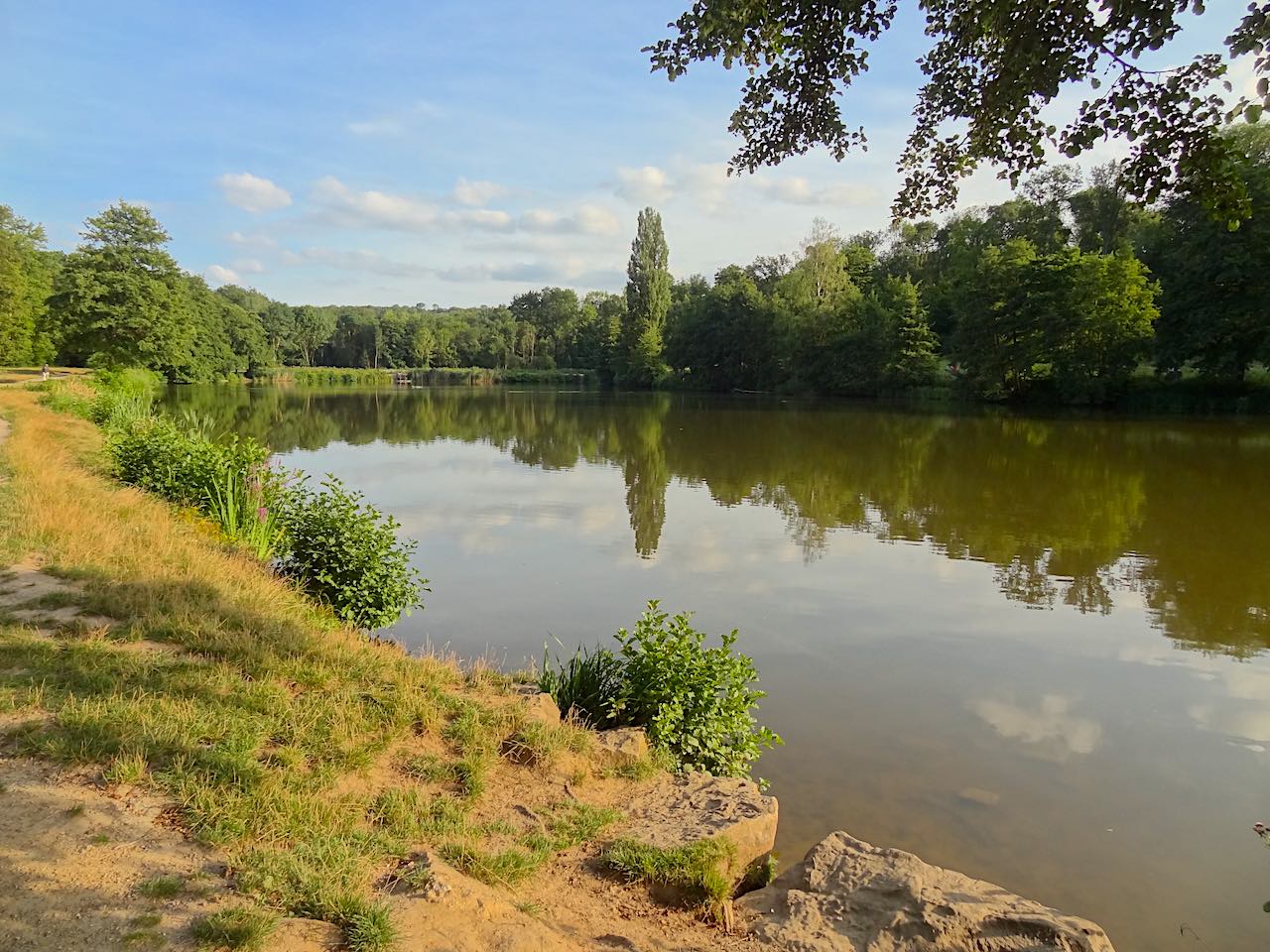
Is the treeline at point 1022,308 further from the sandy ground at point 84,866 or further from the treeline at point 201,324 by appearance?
the treeline at point 201,324

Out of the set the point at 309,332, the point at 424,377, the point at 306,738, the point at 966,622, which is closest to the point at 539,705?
the point at 306,738

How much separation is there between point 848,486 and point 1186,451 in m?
12.9

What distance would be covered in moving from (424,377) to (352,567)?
378ft

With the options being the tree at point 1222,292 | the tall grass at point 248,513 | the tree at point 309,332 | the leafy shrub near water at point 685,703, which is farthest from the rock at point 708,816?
the tree at point 309,332

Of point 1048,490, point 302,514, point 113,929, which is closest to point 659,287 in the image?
point 1048,490

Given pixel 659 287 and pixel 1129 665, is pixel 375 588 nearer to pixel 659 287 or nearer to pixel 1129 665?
pixel 1129 665

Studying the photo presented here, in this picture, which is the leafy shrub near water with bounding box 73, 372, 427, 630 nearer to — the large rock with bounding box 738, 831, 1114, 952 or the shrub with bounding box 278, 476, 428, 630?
the shrub with bounding box 278, 476, 428, 630

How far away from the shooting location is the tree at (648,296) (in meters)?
77.8

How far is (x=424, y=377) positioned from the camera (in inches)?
4631

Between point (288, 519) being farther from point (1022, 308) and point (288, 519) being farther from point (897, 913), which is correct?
point (1022, 308)

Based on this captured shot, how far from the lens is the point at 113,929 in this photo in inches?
104

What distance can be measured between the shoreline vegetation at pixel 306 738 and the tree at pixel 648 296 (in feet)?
238

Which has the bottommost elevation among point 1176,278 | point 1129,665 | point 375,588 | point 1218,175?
point 1129,665

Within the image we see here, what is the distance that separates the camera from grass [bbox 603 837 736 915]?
11.9ft
